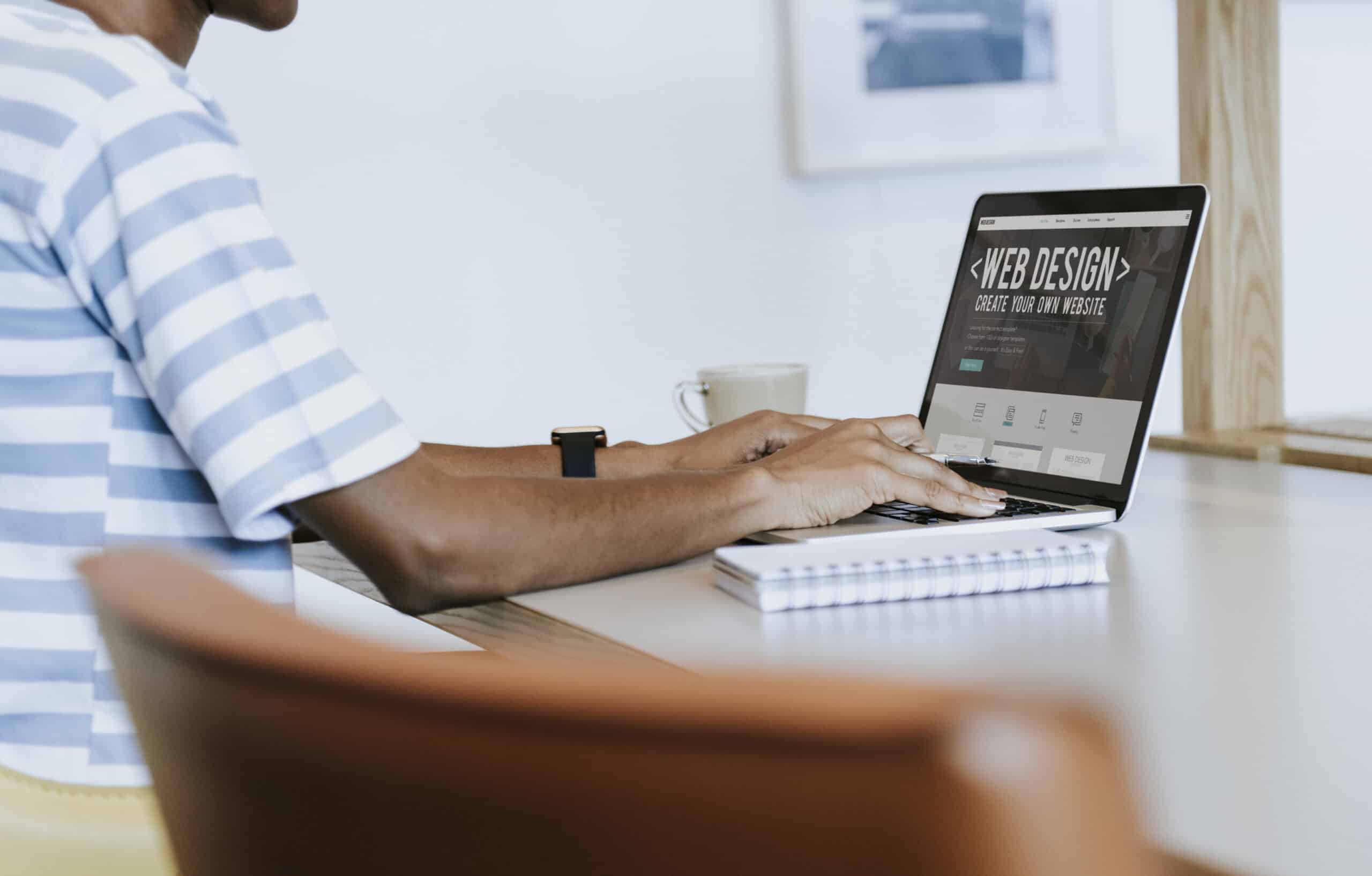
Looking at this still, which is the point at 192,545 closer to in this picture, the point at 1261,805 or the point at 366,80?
the point at 1261,805

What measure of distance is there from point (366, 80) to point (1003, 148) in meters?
1.17

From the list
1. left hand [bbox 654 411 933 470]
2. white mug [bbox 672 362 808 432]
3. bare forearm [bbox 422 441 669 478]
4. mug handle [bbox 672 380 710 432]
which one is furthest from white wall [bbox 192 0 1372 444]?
left hand [bbox 654 411 933 470]

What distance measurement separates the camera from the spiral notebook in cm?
82

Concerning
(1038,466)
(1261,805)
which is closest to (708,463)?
(1038,466)

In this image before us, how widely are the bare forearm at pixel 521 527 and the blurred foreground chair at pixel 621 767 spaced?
539mm

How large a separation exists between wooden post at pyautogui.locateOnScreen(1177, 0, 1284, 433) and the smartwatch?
77 centimetres

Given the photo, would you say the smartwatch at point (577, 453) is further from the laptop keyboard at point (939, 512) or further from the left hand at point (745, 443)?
the laptop keyboard at point (939, 512)

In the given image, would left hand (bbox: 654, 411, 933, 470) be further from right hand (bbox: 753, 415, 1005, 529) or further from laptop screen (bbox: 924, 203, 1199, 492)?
right hand (bbox: 753, 415, 1005, 529)

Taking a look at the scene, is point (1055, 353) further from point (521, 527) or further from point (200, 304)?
point (200, 304)

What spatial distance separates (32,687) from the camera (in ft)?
2.62

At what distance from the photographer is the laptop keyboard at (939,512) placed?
103 centimetres

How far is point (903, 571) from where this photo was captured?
832 mm

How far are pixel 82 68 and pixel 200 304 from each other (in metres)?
0.15

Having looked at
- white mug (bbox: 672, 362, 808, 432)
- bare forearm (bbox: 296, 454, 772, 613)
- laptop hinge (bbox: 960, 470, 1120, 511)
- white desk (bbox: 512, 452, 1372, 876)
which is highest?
white mug (bbox: 672, 362, 808, 432)
